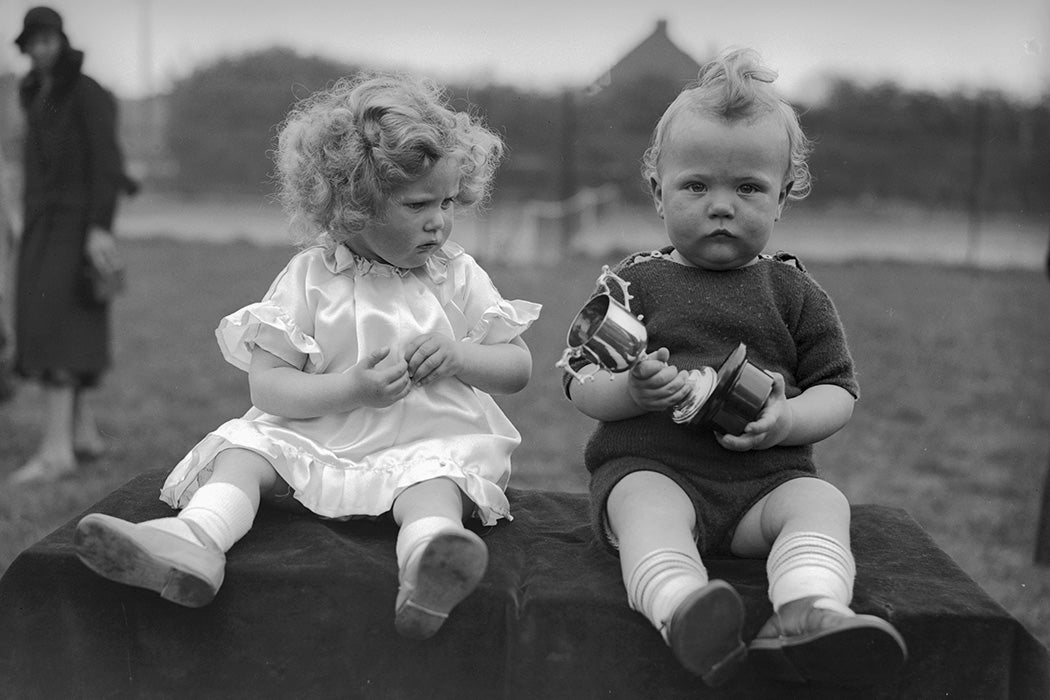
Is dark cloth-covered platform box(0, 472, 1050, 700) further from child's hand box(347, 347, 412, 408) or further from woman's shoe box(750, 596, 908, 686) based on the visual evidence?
child's hand box(347, 347, 412, 408)

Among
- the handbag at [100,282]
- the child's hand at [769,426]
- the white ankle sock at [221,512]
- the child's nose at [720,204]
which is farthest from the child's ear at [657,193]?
the handbag at [100,282]

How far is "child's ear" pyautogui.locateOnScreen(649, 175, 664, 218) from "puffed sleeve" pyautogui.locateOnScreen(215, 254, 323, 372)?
2.36 feet

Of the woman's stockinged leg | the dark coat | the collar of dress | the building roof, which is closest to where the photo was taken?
the collar of dress

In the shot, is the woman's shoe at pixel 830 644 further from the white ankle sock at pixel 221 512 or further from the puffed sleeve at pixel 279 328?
the puffed sleeve at pixel 279 328

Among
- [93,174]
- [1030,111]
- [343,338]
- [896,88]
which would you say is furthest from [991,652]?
[1030,111]

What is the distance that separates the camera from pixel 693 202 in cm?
214

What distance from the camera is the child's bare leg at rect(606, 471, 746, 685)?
1.72 m

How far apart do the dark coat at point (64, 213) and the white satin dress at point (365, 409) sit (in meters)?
2.41

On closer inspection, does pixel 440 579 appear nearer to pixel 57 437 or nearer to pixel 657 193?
pixel 657 193

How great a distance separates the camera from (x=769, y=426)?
2025 mm

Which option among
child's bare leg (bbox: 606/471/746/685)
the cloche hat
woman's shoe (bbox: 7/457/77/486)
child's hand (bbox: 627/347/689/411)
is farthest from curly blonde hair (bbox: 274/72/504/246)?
woman's shoe (bbox: 7/457/77/486)

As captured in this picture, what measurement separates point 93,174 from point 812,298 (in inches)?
126

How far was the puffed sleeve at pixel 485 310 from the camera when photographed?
240 centimetres

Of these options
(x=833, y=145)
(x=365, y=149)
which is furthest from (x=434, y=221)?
(x=833, y=145)
